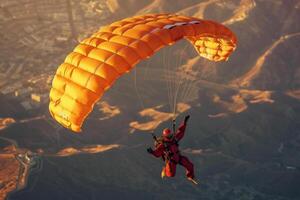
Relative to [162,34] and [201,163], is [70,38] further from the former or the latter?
[162,34]

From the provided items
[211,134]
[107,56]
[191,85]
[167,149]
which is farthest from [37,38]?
[167,149]

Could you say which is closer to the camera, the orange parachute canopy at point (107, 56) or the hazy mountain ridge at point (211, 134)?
the orange parachute canopy at point (107, 56)

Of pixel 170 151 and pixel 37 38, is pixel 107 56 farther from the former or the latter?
pixel 37 38

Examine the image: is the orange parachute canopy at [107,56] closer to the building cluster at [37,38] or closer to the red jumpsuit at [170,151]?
the red jumpsuit at [170,151]

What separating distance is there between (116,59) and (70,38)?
4111 cm

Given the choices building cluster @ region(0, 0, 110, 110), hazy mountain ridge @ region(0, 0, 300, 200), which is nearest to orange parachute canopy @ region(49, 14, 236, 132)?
hazy mountain ridge @ region(0, 0, 300, 200)

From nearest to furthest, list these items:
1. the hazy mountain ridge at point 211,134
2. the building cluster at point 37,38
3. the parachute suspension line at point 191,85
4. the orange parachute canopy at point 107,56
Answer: the orange parachute canopy at point 107,56 < the hazy mountain ridge at point 211,134 < the building cluster at point 37,38 < the parachute suspension line at point 191,85

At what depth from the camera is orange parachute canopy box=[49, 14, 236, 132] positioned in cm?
1462

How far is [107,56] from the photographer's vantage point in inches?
595

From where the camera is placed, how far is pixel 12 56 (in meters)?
50.5

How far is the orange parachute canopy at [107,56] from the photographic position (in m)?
14.6

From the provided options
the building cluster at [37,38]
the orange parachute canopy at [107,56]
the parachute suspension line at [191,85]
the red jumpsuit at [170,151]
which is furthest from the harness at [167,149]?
the parachute suspension line at [191,85]

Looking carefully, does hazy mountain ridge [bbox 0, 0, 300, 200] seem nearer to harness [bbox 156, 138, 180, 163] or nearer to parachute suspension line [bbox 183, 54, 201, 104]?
parachute suspension line [bbox 183, 54, 201, 104]

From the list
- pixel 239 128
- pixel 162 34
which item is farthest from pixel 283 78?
pixel 162 34
